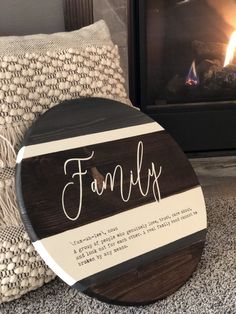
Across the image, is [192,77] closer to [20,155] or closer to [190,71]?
[190,71]

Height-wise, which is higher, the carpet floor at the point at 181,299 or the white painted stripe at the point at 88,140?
the white painted stripe at the point at 88,140

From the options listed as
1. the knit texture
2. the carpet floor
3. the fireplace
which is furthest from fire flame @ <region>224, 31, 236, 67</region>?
the carpet floor

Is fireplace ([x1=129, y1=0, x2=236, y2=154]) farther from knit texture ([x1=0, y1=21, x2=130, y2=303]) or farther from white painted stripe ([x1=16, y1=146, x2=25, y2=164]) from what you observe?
white painted stripe ([x1=16, y1=146, x2=25, y2=164])

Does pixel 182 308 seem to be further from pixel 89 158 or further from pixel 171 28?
pixel 171 28

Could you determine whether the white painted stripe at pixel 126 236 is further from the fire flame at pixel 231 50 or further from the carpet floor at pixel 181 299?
the fire flame at pixel 231 50

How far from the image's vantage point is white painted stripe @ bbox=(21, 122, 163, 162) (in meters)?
0.81

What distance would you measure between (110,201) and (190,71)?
798 mm

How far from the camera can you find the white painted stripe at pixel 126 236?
76 cm

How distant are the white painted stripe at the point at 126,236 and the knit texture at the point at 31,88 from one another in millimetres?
75

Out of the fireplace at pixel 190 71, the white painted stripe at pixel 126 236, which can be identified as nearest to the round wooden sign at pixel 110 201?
the white painted stripe at pixel 126 236

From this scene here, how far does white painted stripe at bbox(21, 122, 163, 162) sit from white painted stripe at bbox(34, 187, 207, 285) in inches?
5.7

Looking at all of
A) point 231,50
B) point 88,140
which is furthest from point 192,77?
point 88,140

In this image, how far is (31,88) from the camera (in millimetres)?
862

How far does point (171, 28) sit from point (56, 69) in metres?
0.67
